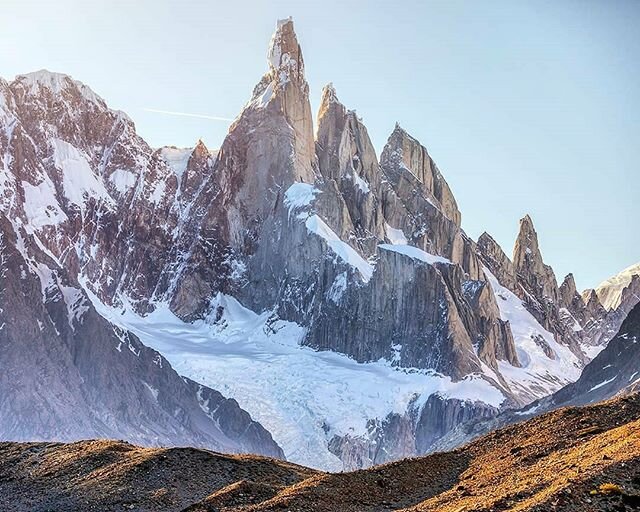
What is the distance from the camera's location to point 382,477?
39.5 meters

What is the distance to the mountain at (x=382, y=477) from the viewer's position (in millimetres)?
28656

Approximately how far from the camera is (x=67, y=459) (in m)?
48.6

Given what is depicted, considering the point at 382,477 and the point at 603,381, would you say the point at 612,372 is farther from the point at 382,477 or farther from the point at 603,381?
the point at 382,477

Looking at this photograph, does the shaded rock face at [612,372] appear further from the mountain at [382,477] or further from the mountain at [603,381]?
the mountain at [382,477]

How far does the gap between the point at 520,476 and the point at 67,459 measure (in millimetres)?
25890

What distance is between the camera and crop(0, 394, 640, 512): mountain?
94.0ft

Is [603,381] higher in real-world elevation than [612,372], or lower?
lower

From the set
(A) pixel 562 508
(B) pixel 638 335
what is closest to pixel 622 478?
(A) pixel 562 508

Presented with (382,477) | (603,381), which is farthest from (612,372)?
(382,477)

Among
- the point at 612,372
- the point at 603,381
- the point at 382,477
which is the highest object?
the point at 382,477

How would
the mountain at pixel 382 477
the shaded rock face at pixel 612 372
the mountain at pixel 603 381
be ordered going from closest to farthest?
the mountain at pixel 382 477
the shaded rock face at pixel 612 372
the mountain at pixel 603 381

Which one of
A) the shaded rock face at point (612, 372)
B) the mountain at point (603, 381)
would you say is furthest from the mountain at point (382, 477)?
the shaded rock face at point (612, 372)

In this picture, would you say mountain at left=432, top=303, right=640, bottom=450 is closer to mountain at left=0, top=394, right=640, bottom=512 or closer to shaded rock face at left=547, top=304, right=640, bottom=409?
shaded rock face at left=547, top=304, right=640, bottom=409

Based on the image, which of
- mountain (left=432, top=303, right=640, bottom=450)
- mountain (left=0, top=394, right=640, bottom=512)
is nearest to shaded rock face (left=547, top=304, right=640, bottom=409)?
mountain (left=432, top=303, right=640, bottom=450)
